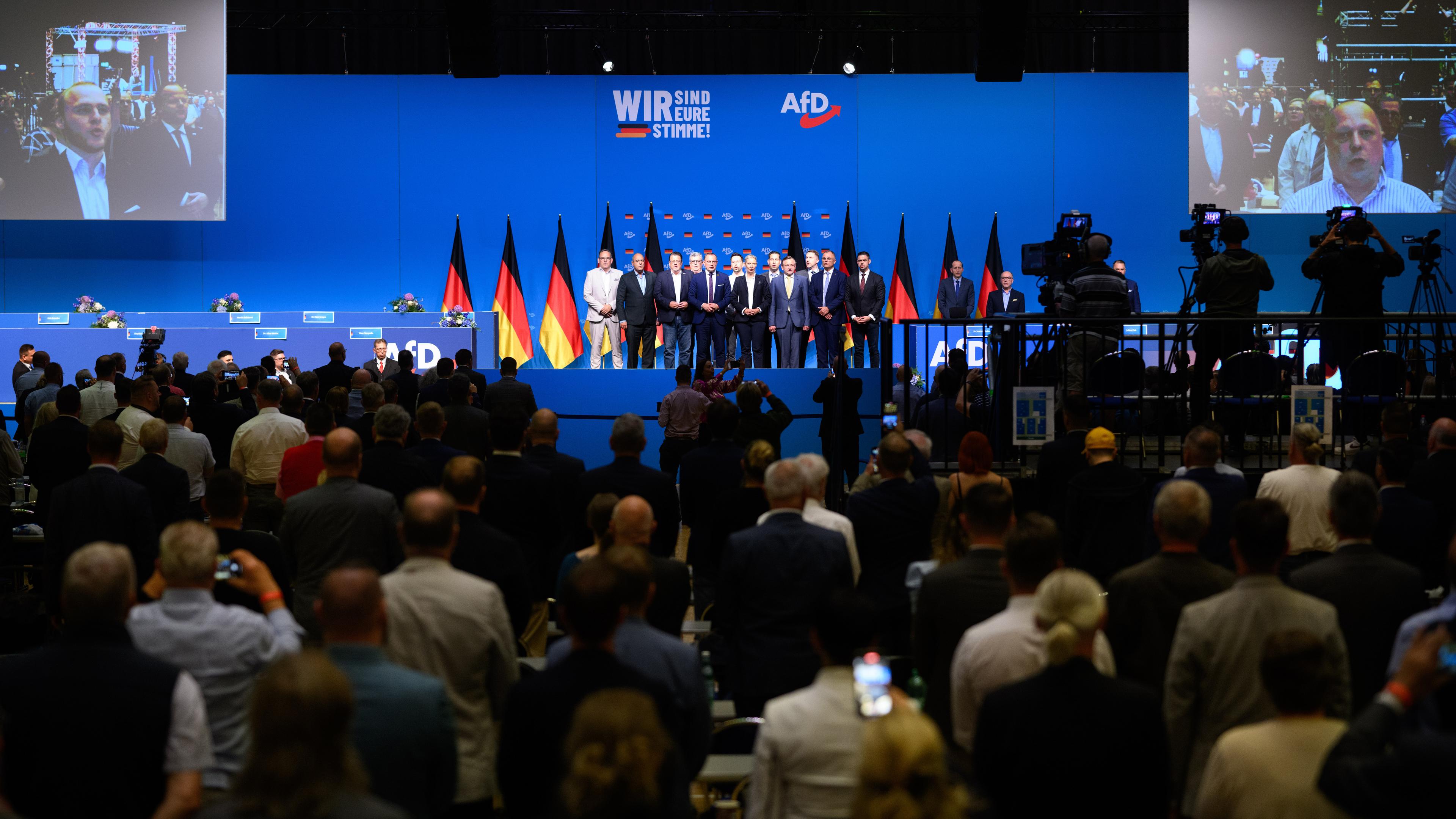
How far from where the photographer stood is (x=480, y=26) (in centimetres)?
1145

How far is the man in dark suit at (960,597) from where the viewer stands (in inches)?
126

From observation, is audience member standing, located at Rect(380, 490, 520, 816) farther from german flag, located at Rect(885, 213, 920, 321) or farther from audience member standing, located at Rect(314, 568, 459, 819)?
german flag, located at Rect(885, 213, 920, 321)

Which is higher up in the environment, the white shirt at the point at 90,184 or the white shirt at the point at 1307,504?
the white shirt at the point at 90,184

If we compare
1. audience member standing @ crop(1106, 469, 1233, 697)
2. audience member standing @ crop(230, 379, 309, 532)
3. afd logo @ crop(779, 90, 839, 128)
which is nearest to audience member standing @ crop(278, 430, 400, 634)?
audience member standing @ crop(230, 379, 309, 532)

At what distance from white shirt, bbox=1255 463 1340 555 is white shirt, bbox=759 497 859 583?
167 cm

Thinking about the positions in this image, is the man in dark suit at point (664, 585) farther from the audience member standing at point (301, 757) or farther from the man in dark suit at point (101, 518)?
the man in dark suit at point (101, 518)

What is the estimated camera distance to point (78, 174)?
13.0 metres

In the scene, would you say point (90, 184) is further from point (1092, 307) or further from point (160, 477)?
point (1092, 307)

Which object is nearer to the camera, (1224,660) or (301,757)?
(301,757)

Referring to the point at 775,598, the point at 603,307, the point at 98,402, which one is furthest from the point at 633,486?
the point at 603,307

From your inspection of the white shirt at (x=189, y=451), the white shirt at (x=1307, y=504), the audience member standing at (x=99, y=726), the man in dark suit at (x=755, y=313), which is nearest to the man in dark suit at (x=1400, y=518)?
the white shirt at (x=1307, y=504)

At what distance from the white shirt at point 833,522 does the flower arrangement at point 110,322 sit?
34.0ft

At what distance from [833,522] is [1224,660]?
4.78 ft

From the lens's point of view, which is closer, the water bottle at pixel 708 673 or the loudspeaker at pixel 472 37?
the water bottle at pixel 708 673
